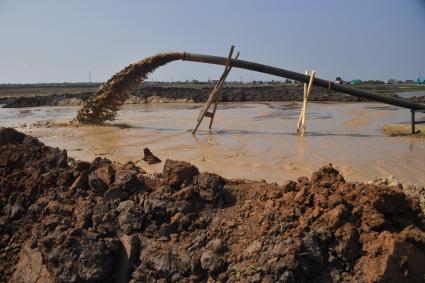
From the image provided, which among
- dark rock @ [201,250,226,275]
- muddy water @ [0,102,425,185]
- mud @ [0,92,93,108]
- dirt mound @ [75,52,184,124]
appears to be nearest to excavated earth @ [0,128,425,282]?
dark rock @ [201,250,226,275]

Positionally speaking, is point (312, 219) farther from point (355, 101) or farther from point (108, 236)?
point (355, 101)

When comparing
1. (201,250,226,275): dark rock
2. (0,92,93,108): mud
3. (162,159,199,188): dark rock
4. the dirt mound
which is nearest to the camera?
(201,250,226,275): dark rock

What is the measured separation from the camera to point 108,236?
425 centimetres

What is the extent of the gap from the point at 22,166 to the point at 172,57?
7.04 meters

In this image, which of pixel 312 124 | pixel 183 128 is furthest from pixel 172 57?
pixel 312 124

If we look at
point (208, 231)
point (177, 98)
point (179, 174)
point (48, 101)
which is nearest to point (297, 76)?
point (179, 174)

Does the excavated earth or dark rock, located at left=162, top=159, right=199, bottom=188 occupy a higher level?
dark rock, located at left=162, top=159, right=199, bottom=188

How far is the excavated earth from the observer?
3516mm

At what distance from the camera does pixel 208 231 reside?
4059mm

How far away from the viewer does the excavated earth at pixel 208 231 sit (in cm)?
352

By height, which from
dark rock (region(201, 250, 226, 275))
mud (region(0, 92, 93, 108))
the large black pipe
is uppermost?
the large black pipe

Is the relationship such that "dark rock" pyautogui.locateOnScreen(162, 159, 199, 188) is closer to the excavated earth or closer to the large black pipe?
the excavated earth

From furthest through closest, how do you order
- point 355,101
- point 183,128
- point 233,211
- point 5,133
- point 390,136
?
1. point 355,101
2. point 183,128
3. point 390,136
4. point 5,133
5. point 233,211

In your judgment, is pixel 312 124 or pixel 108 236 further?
pixel 312 124
